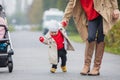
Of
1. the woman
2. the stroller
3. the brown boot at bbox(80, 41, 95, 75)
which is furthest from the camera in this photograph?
the stroller

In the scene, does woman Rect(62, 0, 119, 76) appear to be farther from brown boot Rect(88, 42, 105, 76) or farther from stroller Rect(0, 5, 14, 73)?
stroller Rect(0, 5, 14, 73)

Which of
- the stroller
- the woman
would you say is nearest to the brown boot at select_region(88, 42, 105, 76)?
the woman

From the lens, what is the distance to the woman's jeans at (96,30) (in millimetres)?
11502

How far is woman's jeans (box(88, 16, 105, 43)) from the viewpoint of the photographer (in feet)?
37.7

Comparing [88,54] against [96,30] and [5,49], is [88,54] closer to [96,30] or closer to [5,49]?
[96,30]

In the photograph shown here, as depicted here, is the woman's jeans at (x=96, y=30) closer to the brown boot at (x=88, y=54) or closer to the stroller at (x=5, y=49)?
the brown boot at (x=88, y=54)

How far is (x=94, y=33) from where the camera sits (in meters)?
11.5

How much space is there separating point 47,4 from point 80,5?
84.4 meters

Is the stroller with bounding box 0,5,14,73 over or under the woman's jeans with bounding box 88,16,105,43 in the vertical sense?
under

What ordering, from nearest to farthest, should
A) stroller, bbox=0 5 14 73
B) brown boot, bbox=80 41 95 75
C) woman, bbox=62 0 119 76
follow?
woman, bbox=62 0 119 76 < brown boot, bbox=80 41 95 75 < stroller, bbox=0 5 14 73

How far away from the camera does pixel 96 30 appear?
38.0 feet

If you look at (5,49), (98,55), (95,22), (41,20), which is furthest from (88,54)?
(41,20)

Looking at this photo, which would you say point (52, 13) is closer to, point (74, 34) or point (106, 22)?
point (74, 34)

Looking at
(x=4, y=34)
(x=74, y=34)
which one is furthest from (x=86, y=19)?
(x=74, y=34)
